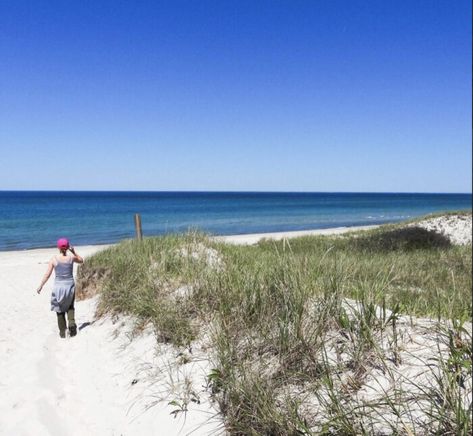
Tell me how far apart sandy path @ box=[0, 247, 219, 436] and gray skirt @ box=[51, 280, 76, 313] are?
57 cm

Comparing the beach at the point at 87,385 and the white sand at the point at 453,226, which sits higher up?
the white sand at the point at 453,226

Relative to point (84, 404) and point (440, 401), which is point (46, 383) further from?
point (440, 401)

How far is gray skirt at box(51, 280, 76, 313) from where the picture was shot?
690cm

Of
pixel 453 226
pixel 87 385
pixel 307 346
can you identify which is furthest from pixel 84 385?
pixel 453 226

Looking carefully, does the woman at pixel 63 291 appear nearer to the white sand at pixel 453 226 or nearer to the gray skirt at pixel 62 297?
the gray skirt at pixel 62 297

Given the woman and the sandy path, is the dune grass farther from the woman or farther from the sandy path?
the woman

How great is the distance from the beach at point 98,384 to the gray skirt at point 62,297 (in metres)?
0.57

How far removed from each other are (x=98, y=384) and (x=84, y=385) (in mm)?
238

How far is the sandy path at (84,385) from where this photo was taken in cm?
380

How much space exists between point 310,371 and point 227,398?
840mm

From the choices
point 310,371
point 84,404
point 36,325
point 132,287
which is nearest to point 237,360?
point 310,371

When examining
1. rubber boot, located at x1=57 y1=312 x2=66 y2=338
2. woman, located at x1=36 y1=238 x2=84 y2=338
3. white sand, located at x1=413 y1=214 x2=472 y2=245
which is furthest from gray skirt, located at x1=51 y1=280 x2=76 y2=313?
white sand, located at x1=413 y1=214 x2=472 y2=245

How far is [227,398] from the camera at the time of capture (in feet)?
11.1

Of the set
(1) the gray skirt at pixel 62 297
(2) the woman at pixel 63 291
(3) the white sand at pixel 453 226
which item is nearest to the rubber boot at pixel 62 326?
(2) the woman at pixel 63 291
